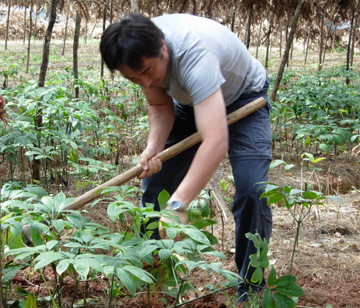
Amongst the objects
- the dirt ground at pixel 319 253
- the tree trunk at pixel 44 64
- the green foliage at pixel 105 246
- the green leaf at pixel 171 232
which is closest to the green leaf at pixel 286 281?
the green foliage at pixel 105 246

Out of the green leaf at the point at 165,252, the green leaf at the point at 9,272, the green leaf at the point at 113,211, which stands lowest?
the green leaf at the point at 9,272

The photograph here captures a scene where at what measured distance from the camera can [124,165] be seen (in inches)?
197

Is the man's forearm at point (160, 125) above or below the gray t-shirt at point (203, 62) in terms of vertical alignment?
below

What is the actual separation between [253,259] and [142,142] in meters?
4.02

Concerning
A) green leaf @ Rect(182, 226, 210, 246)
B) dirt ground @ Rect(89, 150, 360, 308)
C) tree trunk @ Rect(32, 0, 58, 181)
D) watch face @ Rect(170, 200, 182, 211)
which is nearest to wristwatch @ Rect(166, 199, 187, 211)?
watch face @ Rect(170, 200, 182, 211)

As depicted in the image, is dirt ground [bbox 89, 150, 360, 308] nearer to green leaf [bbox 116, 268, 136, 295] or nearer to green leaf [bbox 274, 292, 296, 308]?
green leaf [bbox 274, 292, 296, 308]

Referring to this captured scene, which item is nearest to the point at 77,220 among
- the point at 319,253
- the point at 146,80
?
the point at 146,80

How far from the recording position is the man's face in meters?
1.89

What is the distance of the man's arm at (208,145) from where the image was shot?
6.12 feet

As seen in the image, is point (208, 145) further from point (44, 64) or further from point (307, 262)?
point (44, 64)

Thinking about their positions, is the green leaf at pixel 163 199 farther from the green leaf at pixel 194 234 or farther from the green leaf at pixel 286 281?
the green leaf at pixel 286 281

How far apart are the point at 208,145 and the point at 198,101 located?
19cm

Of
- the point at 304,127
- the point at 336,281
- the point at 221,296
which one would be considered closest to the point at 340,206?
the point at 304,127

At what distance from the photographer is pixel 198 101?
1.89m
